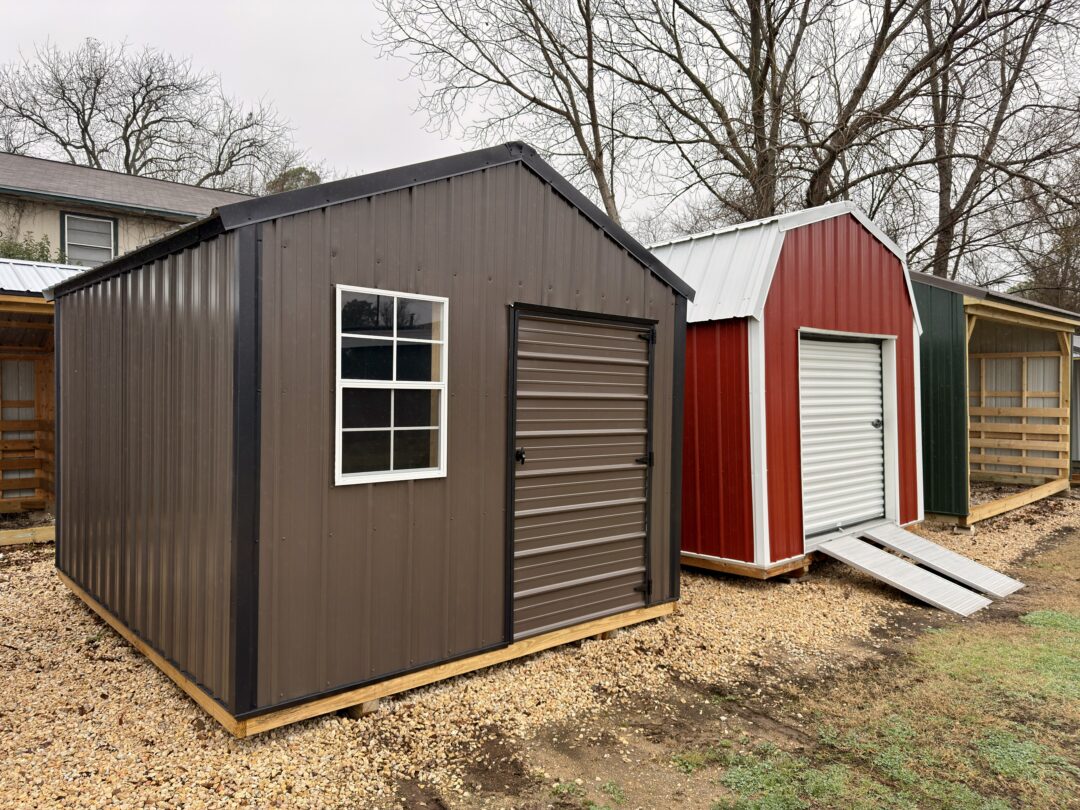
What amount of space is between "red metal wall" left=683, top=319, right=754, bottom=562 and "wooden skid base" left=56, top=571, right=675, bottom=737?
1255mm

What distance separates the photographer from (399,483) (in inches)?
144

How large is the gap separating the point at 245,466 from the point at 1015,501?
1016 cm

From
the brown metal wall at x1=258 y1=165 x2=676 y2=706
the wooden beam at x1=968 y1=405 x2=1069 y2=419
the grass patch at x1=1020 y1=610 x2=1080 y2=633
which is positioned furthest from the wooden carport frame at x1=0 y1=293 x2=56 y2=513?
the wooden beam at x1=968 y1=405 x2=1069 y2=419

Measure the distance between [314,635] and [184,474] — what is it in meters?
1.06

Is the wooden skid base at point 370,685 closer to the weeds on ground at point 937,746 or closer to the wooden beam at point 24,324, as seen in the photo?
the weeds on ground at point 937,746

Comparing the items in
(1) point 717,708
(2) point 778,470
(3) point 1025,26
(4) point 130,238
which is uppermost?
(3) point 1025,26

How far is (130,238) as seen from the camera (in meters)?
14.2

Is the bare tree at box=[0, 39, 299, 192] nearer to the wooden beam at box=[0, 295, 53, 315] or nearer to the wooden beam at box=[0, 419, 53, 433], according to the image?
the wooden beam at box=[0, 419, 53, 433]

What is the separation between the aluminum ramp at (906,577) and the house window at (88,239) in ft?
46.1

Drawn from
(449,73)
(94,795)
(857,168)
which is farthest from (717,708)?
(449,73)

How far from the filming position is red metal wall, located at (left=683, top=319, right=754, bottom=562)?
607 centimetres

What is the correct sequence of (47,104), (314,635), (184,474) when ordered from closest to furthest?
(314,635)
(184,474)
(47,104)

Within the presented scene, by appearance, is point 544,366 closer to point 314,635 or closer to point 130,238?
point 314,635

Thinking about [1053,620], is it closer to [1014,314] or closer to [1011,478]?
[1014,314]
